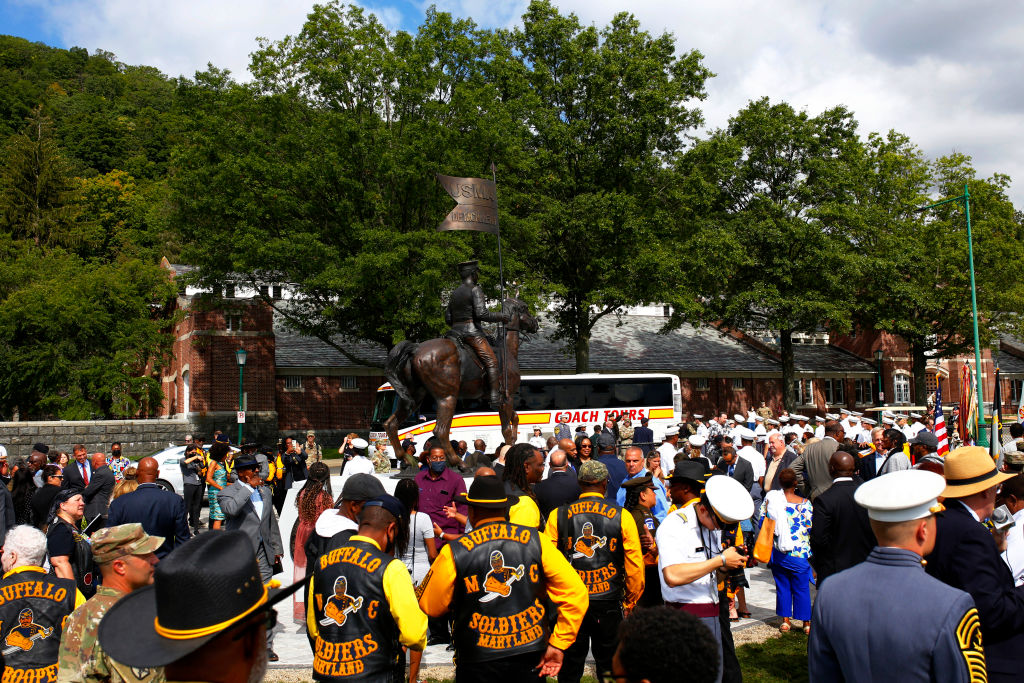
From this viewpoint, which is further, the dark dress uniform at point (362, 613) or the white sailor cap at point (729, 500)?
the white sailor cap at point (729, 500)

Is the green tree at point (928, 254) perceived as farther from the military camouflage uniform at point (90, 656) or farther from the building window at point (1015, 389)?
the military camouflage uniform at point (90, 656)

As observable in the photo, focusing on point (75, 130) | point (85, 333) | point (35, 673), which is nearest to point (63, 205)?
point (75, 130)

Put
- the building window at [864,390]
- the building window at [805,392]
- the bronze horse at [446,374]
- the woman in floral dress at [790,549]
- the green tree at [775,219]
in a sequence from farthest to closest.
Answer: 1. the building window at [864,390]
2. the building window at [805,392]
3. the green tree at [775,219]
4. the bronze horse at [446,374]
5. the woman in floral dress at [790,549]

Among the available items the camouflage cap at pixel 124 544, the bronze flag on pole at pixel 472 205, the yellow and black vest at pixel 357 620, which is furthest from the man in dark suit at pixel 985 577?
the bronze flag on pole at pixel 472 205

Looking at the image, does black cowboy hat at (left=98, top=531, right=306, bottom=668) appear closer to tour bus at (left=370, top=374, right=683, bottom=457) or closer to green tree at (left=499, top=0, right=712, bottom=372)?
tour bus at (left=370, top=374, right=683, bottom=457)

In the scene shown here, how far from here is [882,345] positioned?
50969 mm

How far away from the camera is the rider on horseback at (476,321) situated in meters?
17.2

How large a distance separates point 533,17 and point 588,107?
4.95 meters

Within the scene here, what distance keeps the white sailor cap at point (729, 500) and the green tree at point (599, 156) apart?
2888cm

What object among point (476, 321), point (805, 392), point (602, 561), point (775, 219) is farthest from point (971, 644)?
point (805, 392)

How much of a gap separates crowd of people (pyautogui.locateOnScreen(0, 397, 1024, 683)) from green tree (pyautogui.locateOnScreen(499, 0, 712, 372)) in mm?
26755

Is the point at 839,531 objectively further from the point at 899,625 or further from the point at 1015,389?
the point at 1015,389

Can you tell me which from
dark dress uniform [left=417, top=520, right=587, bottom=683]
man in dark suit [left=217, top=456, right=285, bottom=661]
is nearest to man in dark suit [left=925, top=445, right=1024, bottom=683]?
dark dress uniform [left=417, top=520, right=587, bottom=683]

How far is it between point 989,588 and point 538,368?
1542 inches
